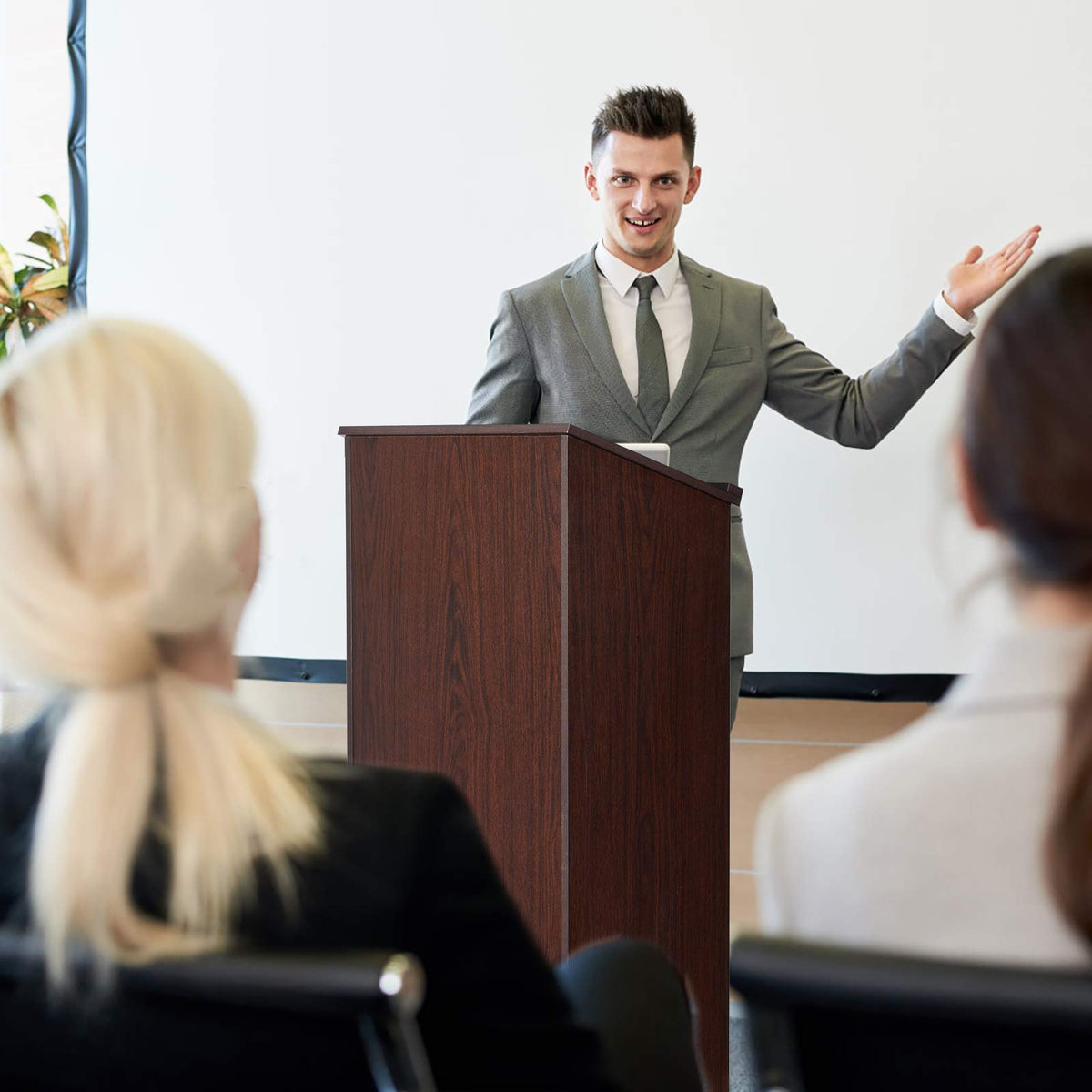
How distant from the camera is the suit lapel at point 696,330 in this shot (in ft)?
8.41

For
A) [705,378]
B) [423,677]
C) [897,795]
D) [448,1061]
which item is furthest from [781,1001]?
[705,378]

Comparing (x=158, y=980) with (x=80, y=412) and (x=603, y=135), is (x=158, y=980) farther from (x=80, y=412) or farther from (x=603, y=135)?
(x=603, y=135)

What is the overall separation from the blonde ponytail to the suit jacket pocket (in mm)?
1927

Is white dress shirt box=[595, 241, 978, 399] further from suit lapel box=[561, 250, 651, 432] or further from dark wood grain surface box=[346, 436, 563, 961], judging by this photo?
dark wood grain surface box=[346, 436, 563, 961]

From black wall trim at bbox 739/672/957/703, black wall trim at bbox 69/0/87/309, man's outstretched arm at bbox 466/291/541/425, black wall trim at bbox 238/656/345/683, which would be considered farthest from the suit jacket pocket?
black wall trim at bbox 69/0/87/309

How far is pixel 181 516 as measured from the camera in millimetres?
766

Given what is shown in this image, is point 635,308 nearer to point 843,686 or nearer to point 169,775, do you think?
point 843,686

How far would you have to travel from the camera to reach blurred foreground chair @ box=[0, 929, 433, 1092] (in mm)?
657

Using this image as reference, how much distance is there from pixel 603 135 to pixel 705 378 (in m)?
0.51

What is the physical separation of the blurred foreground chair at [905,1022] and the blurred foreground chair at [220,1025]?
0.17 metres

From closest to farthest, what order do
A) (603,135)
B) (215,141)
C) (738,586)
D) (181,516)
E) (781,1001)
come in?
1. (781,1001)
2. (181,516)
3. (738,586)
4. (603,135)
5. (215,141)

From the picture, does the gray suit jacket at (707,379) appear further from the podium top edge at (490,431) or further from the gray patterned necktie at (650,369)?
the podium top edge at (490,431)

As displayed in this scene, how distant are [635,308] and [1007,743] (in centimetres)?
207

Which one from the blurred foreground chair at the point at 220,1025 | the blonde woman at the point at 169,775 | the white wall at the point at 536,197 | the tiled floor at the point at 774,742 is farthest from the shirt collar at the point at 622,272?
the blurred foreground chair at the point at 220,1025
